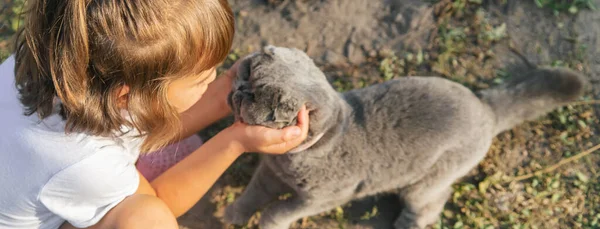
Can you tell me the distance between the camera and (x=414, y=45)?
Answer: 11.0 feet

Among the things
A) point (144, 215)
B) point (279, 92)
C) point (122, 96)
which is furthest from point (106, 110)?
point (279, 92)

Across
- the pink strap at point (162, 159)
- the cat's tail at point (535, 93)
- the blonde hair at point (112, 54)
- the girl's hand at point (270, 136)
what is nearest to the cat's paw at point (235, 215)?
the pink strap at point (162, 159)

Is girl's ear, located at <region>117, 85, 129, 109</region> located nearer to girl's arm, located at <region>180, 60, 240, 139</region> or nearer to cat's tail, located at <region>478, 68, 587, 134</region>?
girl's arm, located at <region>180, 60, 240, 139</region>

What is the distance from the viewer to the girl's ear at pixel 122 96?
1.82m

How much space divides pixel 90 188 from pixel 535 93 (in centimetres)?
208

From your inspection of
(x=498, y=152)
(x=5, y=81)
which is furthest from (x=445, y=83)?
(x=5, y=81)

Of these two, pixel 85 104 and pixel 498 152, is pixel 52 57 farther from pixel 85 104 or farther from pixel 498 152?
pixel 498 152

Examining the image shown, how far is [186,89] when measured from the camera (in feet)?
6.65

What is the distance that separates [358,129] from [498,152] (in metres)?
1.11

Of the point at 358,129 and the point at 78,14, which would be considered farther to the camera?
the point at 358,129

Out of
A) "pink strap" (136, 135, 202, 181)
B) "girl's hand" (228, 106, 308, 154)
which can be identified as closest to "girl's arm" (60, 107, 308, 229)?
"girl's hand" (228, 106, 308, 154)

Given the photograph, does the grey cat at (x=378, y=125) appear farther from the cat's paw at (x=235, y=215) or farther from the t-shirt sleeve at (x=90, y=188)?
the t-shirt sleeve at (x=90, y=188)

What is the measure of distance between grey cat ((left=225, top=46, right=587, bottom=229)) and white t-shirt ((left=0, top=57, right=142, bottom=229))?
567mm

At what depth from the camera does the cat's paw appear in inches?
111
